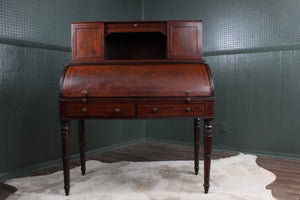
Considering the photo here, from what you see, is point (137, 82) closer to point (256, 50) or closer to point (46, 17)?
point (46, 17)

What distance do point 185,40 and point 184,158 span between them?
67.4 inches

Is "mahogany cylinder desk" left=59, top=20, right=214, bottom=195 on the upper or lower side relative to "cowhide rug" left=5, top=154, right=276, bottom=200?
upper

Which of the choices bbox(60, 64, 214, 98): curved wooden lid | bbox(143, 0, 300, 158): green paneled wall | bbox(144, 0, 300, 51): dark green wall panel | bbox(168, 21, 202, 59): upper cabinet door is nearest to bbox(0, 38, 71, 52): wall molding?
bbox(60, 64, 214, 98): curved wooden lid

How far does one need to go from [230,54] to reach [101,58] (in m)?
2.25

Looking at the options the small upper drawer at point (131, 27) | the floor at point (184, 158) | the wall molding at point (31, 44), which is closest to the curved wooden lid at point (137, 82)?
the small upper drawer at point (131, 27)

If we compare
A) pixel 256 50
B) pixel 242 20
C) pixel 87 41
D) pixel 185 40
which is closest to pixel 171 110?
pixel 185 40

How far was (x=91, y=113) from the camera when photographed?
2.25 meters

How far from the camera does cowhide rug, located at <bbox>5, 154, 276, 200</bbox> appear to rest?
227 centimetres

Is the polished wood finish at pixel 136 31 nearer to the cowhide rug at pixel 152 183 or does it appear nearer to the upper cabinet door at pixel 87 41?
the upper cabinet door at pixel 87 41

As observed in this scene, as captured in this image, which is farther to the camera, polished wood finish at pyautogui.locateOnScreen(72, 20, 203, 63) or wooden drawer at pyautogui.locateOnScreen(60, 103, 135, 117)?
polished wood finish at pyautogui.locateOnScreen(72, 20, 203, 63)

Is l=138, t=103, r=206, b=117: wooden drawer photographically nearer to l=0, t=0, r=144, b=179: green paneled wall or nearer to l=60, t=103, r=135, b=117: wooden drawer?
l=60, t=103, r=135, b=117: wooden drawer

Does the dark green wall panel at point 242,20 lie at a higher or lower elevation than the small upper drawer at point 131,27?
higher

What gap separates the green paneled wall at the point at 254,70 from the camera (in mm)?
3549

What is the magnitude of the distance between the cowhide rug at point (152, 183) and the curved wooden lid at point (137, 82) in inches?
33.9
